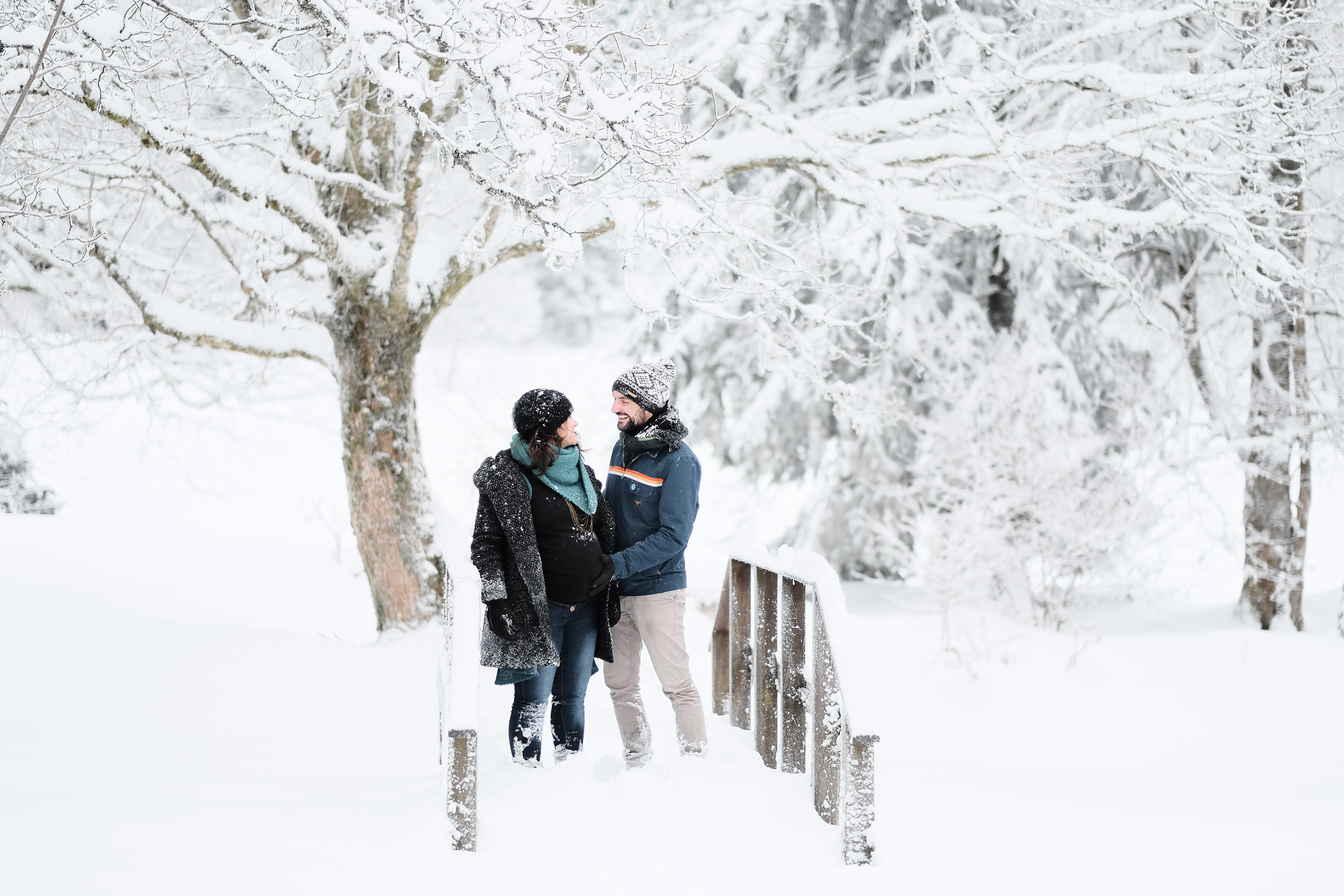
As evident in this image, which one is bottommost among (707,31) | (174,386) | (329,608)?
(329,608)

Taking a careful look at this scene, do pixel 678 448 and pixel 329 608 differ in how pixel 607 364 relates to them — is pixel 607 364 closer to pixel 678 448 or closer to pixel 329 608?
pixel 329 608

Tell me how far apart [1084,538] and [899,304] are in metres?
3.47

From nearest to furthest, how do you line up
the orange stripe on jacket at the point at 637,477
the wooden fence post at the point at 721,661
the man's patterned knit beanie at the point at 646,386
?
the man's patterned knit beanie at the point at 646,386 → the orange stripe on jacket at the point at 637,477 → the wooden fence post at the point at 721,661

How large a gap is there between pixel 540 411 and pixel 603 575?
0.63 meters

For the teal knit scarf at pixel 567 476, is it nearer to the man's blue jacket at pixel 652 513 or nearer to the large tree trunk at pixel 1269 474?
the man's blue jacket at pixel 652 513

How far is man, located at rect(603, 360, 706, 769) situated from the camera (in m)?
3.86

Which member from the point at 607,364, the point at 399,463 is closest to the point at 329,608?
the point at 607,364

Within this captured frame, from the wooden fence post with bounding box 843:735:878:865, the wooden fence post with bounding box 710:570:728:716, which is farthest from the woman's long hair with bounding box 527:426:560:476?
the wooden fence post with bounding box 710:570:728:716

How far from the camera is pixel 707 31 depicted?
27.8ft

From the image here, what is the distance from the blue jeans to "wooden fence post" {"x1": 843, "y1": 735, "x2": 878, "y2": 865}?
1107mm

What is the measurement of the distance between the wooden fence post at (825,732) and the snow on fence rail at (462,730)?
1.18m

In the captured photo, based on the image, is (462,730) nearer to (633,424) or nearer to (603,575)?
(603,575)

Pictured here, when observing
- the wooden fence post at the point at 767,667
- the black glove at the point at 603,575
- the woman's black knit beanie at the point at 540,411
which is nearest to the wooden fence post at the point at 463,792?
the black glove at the point at 603,575

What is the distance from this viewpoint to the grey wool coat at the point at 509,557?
11.9ft
